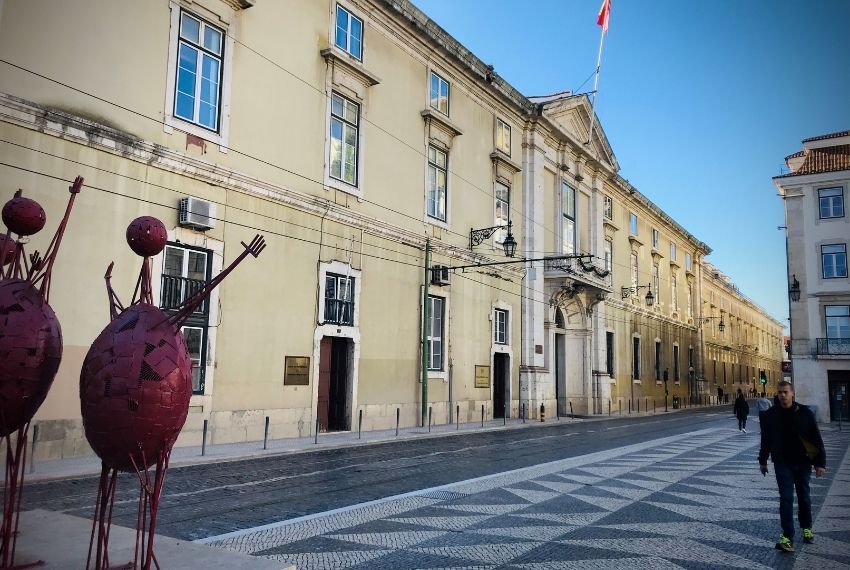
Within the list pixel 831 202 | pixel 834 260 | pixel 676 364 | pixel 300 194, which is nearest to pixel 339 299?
pixel 300 194

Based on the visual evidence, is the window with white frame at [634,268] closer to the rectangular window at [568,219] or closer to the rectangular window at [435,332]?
the rectangular window at [568,219]

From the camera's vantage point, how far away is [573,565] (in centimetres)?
631

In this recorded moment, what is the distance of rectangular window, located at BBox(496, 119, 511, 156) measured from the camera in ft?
96.6

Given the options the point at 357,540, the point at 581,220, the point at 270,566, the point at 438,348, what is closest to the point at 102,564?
the point at 270,566

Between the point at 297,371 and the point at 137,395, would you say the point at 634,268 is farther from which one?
the point at 137,395

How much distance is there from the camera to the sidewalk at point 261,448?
11406 millimetres

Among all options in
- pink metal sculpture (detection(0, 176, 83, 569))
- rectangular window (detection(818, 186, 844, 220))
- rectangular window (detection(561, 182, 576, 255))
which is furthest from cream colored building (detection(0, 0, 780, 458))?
rectangular window (detection(818, 186, 844, 220))

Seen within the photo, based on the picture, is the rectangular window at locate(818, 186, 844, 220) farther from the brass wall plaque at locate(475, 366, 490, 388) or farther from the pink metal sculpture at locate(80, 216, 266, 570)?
the pink metal sculpture at locate(80, 216, 266, 570)

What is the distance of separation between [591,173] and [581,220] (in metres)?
3.54

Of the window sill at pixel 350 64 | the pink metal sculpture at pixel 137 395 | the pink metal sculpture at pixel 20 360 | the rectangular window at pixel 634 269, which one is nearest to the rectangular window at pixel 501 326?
the window sill at pixel 350 64

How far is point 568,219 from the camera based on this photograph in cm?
3619

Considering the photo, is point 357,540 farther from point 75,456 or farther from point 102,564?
point 75,456

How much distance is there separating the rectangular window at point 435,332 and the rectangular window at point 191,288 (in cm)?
1006

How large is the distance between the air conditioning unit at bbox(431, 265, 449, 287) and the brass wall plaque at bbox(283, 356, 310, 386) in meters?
7.17
